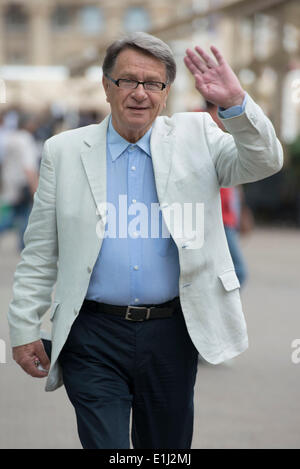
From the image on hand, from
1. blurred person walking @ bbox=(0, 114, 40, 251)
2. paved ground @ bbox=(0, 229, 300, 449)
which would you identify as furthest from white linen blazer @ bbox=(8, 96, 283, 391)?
blurred person walking @ bbox=(0, 114, 40, 251)

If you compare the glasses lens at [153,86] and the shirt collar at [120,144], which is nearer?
the glasses lens at [153,86]

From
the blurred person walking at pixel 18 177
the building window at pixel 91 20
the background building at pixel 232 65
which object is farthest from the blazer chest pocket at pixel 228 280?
the building window at pixel 91 20

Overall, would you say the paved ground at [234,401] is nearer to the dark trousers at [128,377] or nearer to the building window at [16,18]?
the dark trousers at [128,377]

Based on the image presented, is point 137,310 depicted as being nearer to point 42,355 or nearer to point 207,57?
point 42,355

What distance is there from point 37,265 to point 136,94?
2.33 ft

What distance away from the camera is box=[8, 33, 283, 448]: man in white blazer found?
285 cm

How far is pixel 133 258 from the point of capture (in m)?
2.86

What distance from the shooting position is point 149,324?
2.89 meters

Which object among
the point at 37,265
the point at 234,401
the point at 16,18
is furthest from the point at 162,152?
the point at 16,18

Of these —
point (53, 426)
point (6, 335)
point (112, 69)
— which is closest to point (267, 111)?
point (6, 335)

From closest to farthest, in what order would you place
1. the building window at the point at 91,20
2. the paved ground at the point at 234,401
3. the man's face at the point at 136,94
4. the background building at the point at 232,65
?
the man's face at the point at 136,94 < the paved ground at the point at 234,401 < the background building at the point at 232,65 < the building window at the point at 91,20

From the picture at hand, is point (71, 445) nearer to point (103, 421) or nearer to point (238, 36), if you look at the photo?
point (103, 421)

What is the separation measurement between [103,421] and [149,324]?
36 cm

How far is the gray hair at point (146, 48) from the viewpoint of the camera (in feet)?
9.18
